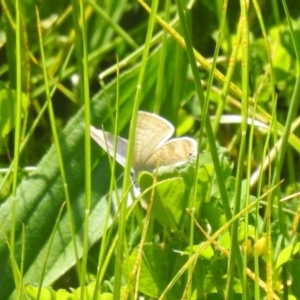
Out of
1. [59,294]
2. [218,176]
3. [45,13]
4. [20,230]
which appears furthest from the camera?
[45,13]

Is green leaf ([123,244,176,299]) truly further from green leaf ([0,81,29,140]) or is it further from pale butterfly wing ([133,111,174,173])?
green leaf ([0,81,29,140])

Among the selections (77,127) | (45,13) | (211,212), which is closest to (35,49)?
(45,13)

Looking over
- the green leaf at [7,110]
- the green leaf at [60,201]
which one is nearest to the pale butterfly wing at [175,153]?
the green leaf at [60,201]

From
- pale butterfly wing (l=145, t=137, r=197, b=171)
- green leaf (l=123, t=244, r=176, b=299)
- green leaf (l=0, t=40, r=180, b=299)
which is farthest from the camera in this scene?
green leaf (l=0, t=40, r=180, b=299)

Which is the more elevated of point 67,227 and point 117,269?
point 117,269

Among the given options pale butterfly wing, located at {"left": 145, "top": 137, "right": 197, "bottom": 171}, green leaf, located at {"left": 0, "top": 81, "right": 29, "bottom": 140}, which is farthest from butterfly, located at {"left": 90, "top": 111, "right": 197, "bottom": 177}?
green leaf, located at {"left": 0, "top": 81, "right": 29, "bottom": 140}

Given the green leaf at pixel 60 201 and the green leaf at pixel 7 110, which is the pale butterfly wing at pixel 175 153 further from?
the green leaf at pixel 7 110

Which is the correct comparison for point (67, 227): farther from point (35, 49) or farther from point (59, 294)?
point (35, 49)

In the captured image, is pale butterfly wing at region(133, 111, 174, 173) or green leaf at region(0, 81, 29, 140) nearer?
pale butterfly wing at region(133, 111, 174, 173)

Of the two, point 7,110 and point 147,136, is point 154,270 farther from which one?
point 7,110
